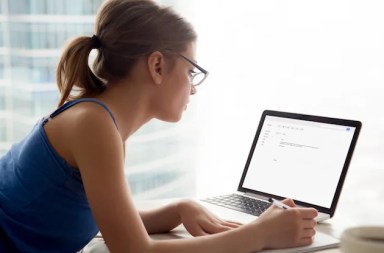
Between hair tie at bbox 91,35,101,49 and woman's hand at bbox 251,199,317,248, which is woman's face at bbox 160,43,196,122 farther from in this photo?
woman's hand at bbox 251,199,317,248

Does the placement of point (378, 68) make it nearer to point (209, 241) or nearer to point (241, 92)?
point (241, 92)

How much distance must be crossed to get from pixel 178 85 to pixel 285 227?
0.36 metres

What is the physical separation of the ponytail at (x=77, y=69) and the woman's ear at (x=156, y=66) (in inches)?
4.8

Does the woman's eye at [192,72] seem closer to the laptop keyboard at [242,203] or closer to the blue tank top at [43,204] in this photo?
the blue tank top at [43,204]

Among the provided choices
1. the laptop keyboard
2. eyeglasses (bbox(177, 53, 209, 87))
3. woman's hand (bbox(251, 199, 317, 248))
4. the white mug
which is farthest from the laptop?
the white mug

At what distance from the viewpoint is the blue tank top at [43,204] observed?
1110 mm

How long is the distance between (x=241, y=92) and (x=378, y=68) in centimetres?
58

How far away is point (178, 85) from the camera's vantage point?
3.95ft

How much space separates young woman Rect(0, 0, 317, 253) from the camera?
3.31 feet

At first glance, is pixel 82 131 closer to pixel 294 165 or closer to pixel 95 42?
pixel 95 42

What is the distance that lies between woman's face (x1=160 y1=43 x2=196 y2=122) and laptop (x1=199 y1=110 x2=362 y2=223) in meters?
0.28

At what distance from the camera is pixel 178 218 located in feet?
4.07

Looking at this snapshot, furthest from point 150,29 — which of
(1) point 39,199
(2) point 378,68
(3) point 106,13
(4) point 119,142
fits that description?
(2) point 378,68

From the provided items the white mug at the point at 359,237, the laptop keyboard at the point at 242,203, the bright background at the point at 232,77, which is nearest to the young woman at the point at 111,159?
the laptop keyboard at the point at 242,203
